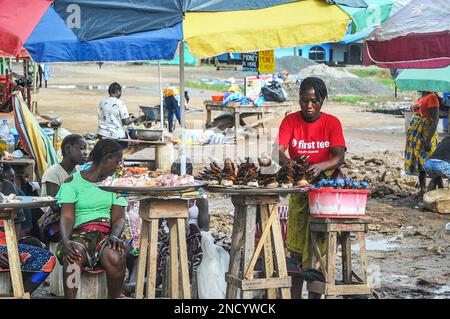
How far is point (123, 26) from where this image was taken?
21.9 ft

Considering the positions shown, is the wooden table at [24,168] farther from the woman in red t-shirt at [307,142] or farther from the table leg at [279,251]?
the table leg at [279,251]

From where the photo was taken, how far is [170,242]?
647 centimetres

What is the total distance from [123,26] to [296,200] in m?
1.95

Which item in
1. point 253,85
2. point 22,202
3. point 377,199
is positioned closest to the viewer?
point 22,202

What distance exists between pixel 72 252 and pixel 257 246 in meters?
1.42

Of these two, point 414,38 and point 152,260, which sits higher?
point 414,38

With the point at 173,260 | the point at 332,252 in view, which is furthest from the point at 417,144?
the point at 173,260

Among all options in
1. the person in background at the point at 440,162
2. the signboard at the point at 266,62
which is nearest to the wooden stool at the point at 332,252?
the person in background at the point at 440,162

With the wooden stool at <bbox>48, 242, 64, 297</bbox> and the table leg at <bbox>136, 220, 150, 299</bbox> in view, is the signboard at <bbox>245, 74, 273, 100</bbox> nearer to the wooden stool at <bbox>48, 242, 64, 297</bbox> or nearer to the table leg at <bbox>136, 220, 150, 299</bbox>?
the wooden stool at <bbox>48, 242, 64, 297</bbox>

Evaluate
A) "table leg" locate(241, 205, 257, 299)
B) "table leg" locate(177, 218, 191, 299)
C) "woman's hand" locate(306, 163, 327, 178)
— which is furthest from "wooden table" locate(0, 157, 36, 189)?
"woman's hand" locate(306, 163, 327, 178)

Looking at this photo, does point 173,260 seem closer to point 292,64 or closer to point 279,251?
point 279,251

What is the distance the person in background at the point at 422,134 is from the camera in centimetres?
1213

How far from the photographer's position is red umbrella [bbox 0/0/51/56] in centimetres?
680

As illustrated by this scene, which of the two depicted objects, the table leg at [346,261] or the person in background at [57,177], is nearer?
the table leg at [346,261]
